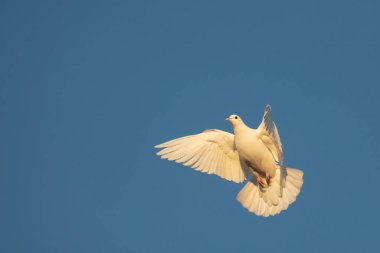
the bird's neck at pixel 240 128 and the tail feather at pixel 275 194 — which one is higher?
the bird's neck at pixel 240 128

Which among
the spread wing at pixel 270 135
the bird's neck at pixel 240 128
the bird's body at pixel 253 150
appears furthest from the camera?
the bird's neck at pixel 240 128

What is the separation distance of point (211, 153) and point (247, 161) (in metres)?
1.06

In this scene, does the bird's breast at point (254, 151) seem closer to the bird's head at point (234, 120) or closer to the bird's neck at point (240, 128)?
the bird's neck at point (240, 128)

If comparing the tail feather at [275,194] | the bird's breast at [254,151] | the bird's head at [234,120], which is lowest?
the tail feather at [275,194]

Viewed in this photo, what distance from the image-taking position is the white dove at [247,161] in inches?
778

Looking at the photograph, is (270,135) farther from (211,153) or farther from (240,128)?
(211,153)

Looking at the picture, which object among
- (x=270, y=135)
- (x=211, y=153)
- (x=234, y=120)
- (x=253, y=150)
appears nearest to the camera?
(x=270, y=135)

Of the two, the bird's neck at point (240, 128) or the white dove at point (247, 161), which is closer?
the white dove at point (247, 161)

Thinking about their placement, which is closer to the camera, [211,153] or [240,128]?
[240,128]

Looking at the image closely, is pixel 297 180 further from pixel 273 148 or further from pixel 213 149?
pixel 213 149

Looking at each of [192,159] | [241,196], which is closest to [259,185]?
[241,196]

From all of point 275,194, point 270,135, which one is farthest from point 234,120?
point 275,194

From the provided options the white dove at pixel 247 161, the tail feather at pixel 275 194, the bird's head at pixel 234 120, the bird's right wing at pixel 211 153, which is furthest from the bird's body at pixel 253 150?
the bird's right wing at pixel 211 153

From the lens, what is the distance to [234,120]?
2030 centimetres
